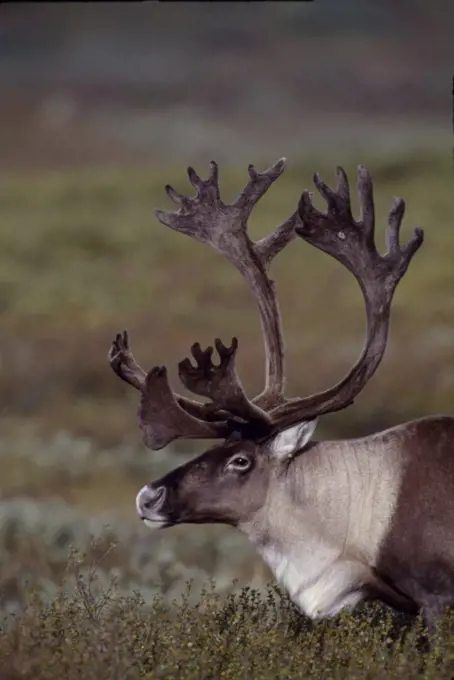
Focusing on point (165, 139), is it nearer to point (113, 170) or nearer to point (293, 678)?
→ point (113, 170)

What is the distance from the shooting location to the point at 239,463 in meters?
4.38

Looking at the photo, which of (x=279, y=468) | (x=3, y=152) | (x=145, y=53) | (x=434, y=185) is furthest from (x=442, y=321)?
(x=279, y=468)

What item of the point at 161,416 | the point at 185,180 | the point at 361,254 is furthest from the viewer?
the point at 185,180

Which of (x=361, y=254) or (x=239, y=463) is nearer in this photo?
(x=239, y=463)

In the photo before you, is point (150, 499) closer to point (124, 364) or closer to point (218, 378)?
point (218, 378)

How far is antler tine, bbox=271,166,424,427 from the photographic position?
14.5 ft

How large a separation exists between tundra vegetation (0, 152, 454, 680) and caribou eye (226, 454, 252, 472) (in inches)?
130

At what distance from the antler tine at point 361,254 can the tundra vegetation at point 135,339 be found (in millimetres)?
3410

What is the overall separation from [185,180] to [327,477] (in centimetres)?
881

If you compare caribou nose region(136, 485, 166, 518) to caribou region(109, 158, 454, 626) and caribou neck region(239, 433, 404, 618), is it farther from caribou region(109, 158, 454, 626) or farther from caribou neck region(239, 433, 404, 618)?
caribou neck region(239, 433, 404, 618)

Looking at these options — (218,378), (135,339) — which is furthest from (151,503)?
(135,339)

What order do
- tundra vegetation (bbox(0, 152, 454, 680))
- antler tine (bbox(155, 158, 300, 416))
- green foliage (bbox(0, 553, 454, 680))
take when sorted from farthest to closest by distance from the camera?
tundra vegetation (bbox(0, 152, 454, 680)), antler tine (bbox(155, 158, 300, 416)), green foliage (bbox(0, 553, 454, 680))

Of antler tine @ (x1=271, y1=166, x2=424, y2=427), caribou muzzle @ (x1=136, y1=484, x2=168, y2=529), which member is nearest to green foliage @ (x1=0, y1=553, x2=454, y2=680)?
caribou muzzle @ (x1=136, y1=484, x2=168, y2=529)

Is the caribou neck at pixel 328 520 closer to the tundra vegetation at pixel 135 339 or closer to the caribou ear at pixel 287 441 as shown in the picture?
the caribou ear at pixel 287 441
